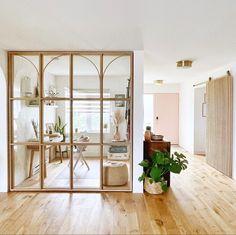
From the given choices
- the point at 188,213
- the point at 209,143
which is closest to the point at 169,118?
the point at 209,143

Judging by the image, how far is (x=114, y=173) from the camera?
160 inches

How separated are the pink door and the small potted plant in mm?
4933

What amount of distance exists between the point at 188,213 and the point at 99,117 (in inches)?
74.7

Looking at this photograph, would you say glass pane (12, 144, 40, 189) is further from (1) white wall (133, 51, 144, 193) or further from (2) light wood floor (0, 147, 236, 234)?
(1) white wall (133, 51, 144, 193)

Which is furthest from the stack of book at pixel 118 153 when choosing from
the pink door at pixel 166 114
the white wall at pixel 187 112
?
the pink door at pixel 166 114

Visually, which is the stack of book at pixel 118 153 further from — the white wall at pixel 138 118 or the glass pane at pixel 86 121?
the glass pane at pixel 86 121

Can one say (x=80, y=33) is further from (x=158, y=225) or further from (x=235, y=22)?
(x=158, y=225)

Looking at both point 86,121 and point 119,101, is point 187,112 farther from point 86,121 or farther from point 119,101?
point 86,121

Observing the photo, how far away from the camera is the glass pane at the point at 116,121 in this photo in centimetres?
392

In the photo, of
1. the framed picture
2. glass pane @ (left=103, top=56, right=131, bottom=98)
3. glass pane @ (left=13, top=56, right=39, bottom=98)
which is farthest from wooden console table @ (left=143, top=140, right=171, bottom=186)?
glass pane @ (left=13, top=56, right=39, bottom=98)

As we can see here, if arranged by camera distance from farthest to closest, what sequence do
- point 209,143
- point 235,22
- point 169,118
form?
point 169,118
point 209,143
point 235,22

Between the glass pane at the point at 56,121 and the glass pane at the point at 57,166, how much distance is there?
0.48 feet

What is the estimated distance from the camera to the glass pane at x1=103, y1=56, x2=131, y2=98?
3896 millimetres

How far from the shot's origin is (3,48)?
12.4 ft
